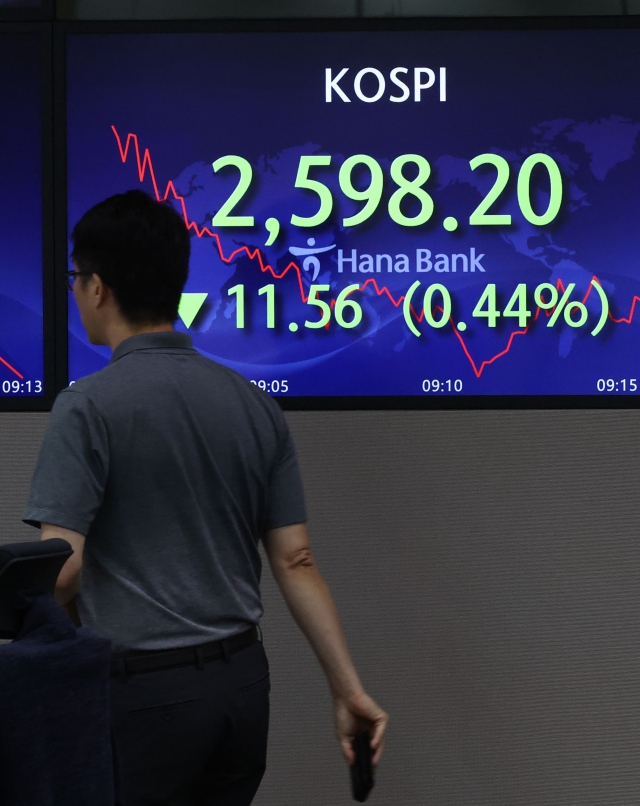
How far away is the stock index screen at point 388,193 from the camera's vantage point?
2.26 metres

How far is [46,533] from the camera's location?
1262 mm

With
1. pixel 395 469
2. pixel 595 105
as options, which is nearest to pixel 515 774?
pixel 395 469

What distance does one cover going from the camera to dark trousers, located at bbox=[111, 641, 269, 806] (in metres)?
1.32


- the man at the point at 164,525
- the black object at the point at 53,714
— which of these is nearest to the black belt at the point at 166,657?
the man at the point at 164,525

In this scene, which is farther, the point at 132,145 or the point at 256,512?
the point at 132,145

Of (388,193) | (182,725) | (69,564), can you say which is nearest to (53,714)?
(69,564)

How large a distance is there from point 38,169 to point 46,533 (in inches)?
49.7

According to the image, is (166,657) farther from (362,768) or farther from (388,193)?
(388,193)

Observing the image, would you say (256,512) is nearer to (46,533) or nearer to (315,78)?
(46,533)

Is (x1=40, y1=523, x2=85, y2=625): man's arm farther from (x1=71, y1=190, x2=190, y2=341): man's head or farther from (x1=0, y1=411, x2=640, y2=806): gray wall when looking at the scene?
(x1=0, y1=411, x2=640, y2=806): gray wall

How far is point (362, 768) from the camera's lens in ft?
4.56
